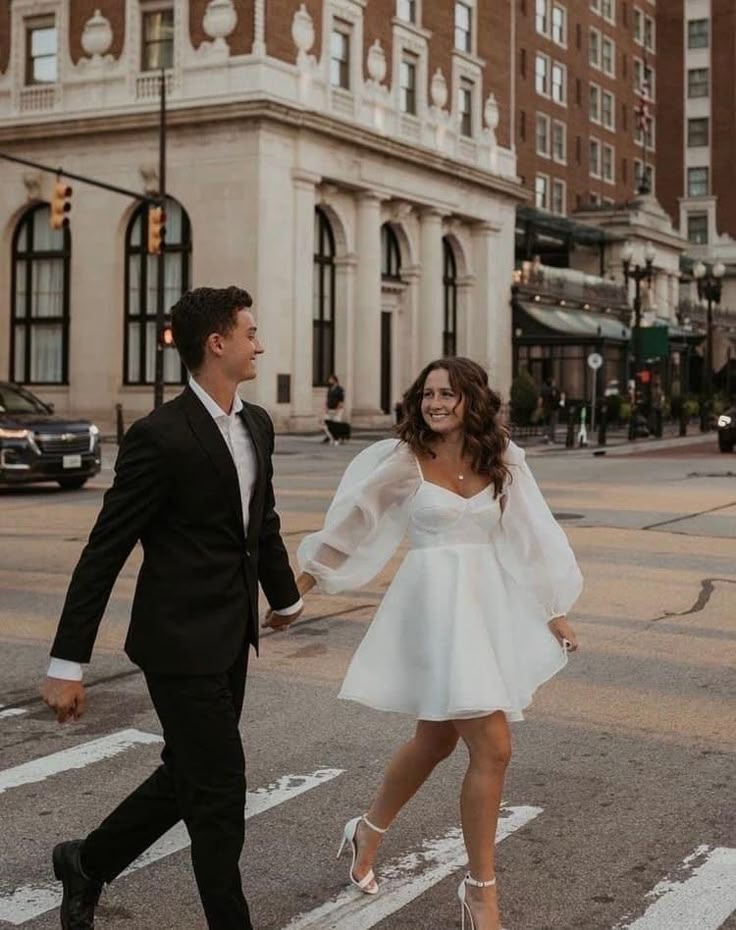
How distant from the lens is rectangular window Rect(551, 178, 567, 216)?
234ft

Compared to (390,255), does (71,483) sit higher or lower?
lower

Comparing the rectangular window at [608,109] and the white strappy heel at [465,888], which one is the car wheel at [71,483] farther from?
the rectangular window at [608,109]

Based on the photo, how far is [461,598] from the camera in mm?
4410

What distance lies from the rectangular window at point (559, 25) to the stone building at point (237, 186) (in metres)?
20.9

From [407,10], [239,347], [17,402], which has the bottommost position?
[239,347]

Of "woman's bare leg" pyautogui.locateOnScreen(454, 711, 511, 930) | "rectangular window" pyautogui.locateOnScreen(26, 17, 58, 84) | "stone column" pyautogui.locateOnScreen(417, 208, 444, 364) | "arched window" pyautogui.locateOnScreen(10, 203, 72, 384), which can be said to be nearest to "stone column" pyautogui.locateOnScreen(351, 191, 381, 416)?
"stone column" pyautogui.locateOnScreen(417, 208, 444, 364)

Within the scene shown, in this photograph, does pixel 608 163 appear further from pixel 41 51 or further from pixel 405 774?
pixel 405 774

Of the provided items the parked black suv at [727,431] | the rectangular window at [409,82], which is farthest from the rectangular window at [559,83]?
the parked black suv at [727,431]

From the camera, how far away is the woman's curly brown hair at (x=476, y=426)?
15.1 feet

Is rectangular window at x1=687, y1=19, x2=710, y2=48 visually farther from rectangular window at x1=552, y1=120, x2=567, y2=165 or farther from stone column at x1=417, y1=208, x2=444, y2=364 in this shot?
stone column at x1=417, y1=208, x2=444, y2=364

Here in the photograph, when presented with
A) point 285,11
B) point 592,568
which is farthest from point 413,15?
point 592,568

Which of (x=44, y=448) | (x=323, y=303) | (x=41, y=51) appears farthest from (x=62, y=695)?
(x=41, y=51)

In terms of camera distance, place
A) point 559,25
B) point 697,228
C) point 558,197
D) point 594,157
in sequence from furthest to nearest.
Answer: point 697,228
point 594,157
point 558,197
point 559,25

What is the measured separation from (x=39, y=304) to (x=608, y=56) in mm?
42031
